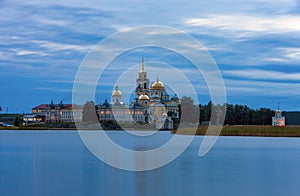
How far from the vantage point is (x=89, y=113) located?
122188 millimetres

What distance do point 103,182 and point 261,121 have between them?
74.3 metres

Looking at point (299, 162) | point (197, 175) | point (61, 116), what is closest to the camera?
point (197, 175)

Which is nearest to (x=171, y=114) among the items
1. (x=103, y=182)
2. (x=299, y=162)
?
(x=299, y=162)

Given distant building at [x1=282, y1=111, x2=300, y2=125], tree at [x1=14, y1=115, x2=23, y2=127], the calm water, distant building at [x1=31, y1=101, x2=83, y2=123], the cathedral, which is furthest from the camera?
distant building at [x1=31, y1=101, x2=83, y2=123]

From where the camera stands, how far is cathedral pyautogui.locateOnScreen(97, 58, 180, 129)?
109 m

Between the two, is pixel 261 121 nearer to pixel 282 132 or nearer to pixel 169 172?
pixel 282 132

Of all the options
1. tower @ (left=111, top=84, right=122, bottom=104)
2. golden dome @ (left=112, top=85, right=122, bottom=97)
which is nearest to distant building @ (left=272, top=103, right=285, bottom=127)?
tower @ (left=111, top=84, right=122, bottom=104)

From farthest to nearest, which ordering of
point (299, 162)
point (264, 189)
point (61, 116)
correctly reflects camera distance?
point (61, 116) < point (299, 162) < point (264, 189)

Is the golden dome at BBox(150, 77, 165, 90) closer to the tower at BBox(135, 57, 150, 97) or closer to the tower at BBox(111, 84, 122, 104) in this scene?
the tower at BBox(135, 57, 150, 97)

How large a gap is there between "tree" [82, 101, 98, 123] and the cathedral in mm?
1909

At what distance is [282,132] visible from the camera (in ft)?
175

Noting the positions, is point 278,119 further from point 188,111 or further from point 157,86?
point 157,86

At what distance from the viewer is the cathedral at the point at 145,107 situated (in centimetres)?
10912

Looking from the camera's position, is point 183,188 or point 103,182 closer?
point 183,188
